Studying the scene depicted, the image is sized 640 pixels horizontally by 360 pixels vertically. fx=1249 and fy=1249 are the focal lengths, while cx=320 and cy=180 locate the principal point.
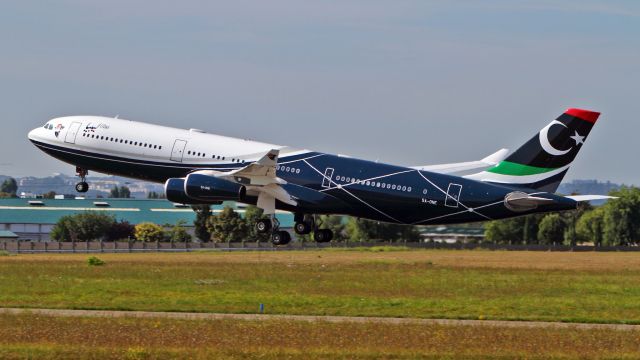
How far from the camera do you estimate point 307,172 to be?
66.9 metres

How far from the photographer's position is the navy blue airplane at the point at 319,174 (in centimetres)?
6353

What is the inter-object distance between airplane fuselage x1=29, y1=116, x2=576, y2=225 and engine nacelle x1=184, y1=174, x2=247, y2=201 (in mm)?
824

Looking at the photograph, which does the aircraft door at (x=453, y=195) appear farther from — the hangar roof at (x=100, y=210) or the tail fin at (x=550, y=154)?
the hangar roof at (x=100, y=210)

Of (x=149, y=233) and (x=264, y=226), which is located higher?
(x=149, y=233)

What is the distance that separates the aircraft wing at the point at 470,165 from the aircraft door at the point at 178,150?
12.6 metres

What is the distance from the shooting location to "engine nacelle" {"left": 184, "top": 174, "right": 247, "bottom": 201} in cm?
6669

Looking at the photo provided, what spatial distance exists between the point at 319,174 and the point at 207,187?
6045mm

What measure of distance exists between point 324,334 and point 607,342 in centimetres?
828

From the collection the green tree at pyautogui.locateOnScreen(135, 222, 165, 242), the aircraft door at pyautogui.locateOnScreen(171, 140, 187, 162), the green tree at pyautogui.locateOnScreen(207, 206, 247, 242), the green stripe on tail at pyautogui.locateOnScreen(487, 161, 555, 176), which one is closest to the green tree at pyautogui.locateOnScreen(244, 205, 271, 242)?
the green tree at pyautogui.locateOnScreen(207, 206, 247, 242)

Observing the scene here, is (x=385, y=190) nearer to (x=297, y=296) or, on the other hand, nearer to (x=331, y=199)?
(x=331, y=199)

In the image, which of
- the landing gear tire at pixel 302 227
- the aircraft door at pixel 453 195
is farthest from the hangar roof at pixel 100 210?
the aircraft door at pixel 453 195

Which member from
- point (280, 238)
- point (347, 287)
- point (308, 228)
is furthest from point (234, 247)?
point (347, 287)

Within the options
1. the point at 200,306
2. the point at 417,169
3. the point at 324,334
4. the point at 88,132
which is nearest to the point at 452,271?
the point at 417,169

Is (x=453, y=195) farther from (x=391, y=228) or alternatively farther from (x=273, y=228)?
(x=391, y=228)
